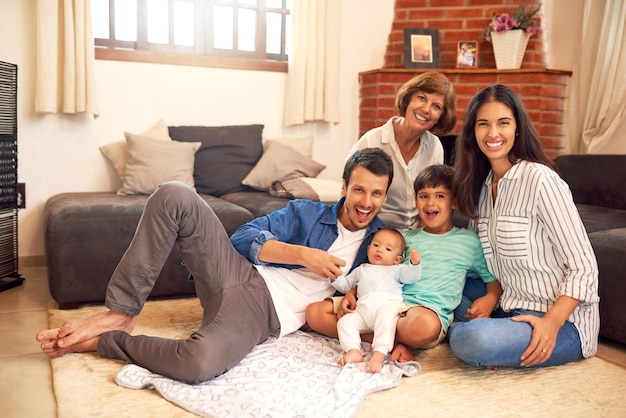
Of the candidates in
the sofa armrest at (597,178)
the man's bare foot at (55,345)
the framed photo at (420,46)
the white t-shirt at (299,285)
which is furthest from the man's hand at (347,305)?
the framed photo at (420,46)

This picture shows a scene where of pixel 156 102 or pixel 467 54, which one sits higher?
pixel 467 54

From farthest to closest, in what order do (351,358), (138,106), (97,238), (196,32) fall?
1. (196,32)
2. (138,106)
3. (97,238)
4. (351,358)

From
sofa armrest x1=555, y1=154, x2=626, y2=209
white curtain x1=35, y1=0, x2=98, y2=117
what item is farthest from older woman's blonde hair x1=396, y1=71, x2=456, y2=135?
white curtain x1=35, y1=0, x2=98, y2=117

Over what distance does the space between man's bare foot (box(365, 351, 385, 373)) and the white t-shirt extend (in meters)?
0.36

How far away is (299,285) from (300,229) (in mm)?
204

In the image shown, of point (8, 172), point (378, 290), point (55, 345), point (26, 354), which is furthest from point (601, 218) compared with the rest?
point (8, 172)

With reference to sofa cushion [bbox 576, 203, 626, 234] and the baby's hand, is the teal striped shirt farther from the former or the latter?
sofa cushion [bbox 576, 203, 626, 234]

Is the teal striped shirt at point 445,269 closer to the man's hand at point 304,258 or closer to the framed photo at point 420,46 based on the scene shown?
the man's hand at point 304,258

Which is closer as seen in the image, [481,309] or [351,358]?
[351,358]

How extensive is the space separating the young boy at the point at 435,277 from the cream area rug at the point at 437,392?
0.10 metres

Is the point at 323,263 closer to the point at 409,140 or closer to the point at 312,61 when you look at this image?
the point at 409,140

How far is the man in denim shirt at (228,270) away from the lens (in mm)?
1855

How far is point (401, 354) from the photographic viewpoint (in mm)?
2033

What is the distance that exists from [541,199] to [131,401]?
54.9 inches
